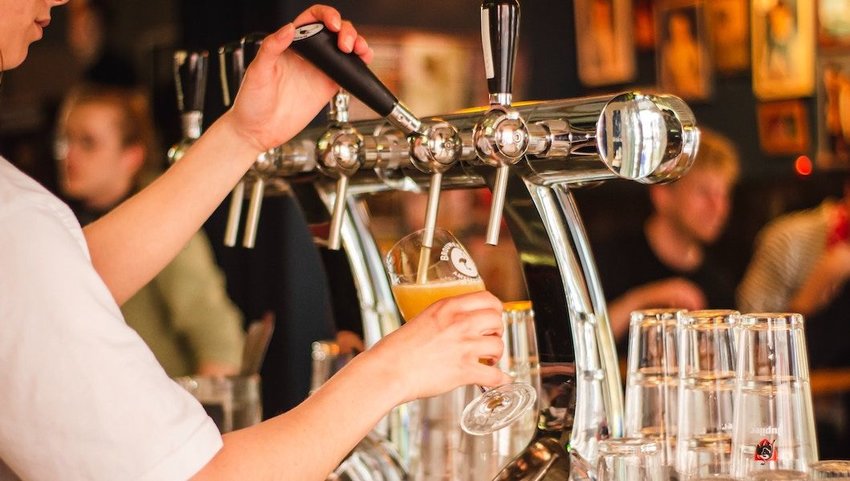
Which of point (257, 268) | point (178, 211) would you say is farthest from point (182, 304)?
point (178, 211)

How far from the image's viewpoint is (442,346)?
1.17 metres

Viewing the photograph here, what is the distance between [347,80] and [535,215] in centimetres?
27

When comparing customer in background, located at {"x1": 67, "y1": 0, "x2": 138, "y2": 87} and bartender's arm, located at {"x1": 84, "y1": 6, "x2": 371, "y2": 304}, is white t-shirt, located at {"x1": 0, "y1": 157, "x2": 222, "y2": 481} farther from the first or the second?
customer in background, located at {"x1": 67, "y1": 0, "x2": 138, "y2": 87}

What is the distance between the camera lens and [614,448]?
1.17 m

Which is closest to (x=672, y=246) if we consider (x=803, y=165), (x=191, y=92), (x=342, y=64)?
(x=803, y=165)

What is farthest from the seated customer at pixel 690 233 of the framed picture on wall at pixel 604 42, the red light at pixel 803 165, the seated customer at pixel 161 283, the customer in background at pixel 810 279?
the seated customer at pixel 161 283

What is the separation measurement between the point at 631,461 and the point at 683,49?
504 centimetres

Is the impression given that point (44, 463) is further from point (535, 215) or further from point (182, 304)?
point (182, 304)

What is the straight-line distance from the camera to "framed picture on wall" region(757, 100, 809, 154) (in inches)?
228

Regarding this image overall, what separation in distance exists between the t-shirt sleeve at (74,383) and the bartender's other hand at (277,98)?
455 mm

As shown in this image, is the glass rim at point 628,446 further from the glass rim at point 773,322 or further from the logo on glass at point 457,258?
the logo on glass at point 457,258

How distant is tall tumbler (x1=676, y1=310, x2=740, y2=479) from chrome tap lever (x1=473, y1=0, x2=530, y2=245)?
0.78 ft

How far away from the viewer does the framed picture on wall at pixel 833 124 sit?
5688 millimetres

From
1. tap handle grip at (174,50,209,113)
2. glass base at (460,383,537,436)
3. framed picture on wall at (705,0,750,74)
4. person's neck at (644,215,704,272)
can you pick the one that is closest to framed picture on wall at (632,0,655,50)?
framed picture on wall at (705,0,750,74)
